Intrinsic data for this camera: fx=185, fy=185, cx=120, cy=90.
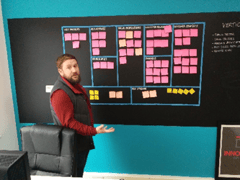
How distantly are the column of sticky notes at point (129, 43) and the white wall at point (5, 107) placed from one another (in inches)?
53.6

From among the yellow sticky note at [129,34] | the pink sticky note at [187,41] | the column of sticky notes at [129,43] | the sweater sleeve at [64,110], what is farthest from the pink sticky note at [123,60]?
the sweater sleeve at [64,110]

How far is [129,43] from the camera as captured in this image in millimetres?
2064

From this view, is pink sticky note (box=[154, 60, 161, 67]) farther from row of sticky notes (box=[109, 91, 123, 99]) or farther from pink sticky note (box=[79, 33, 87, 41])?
pink sticky note (box=[79, 33, 87, 41])

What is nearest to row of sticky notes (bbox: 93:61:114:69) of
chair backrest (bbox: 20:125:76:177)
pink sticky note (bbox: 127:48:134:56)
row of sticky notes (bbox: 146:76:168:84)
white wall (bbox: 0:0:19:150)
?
pink sticky note (bbox: 127:48:134:56)

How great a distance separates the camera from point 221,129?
2141 millimetres

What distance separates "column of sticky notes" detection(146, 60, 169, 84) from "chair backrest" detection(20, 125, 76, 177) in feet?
3.54

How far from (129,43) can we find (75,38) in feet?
2.02

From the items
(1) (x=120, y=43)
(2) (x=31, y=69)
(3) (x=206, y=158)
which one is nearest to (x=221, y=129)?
(3) (x=206, y=158)

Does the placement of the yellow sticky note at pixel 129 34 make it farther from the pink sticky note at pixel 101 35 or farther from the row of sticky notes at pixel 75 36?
the row of sticky notes at pixel 75 36

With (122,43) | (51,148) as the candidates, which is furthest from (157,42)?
(51,148)

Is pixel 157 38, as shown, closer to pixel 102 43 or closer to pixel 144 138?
pixel 102 43

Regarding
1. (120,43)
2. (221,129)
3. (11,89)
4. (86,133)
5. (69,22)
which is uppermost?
(69,22)

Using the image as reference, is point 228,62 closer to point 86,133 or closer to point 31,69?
point 86,133

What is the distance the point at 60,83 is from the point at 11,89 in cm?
104
